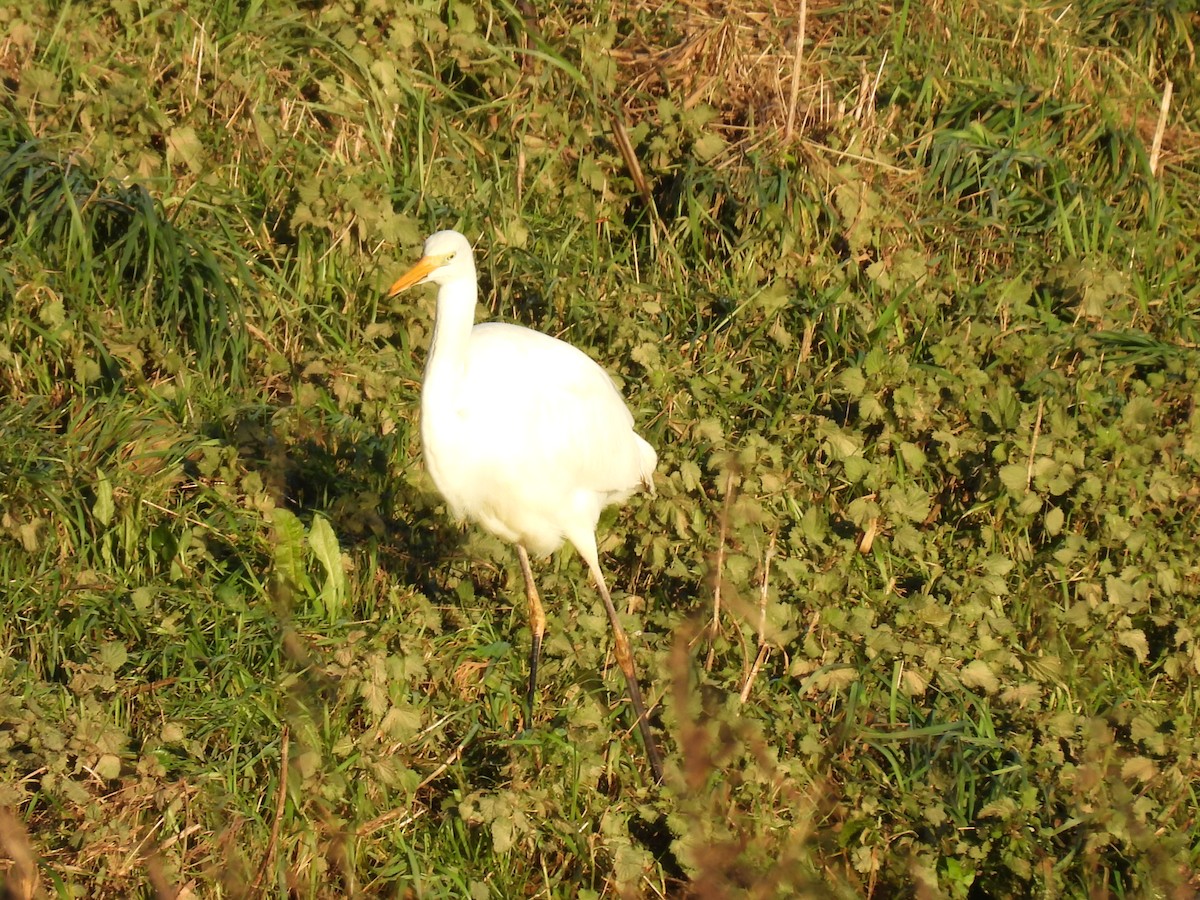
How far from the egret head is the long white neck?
0.08 feet

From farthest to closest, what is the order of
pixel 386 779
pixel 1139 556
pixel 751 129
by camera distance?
pixel 751 129
pixel 1139 556
pixel 386 779

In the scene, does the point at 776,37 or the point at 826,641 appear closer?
the point at 826,641

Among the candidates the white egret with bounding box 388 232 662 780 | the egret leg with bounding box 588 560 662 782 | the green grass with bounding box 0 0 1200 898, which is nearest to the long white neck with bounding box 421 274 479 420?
the white egret with bounding box 388 232 662 780

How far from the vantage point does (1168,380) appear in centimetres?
557

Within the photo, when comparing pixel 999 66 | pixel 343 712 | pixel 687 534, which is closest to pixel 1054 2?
pixel 999 66

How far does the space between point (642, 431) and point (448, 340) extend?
142 centimetres

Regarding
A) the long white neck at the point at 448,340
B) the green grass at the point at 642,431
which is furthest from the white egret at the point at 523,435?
the green grass at the point at 642,431

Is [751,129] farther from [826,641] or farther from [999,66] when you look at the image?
[826,641]

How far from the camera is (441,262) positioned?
3.95 metres

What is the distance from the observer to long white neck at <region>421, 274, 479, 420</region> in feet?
13.1

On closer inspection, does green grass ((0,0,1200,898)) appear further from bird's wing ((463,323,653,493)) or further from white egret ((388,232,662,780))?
bird's wing ((463,323,653,493))

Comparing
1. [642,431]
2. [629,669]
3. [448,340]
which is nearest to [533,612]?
[629,669]

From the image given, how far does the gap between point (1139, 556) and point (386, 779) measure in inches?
104

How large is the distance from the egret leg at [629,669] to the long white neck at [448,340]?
0.88 metres
